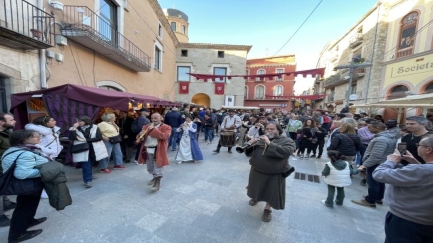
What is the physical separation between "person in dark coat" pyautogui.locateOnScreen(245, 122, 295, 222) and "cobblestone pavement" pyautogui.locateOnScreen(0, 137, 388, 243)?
0.36 metres

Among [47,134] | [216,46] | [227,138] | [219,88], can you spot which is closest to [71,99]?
[47,134]

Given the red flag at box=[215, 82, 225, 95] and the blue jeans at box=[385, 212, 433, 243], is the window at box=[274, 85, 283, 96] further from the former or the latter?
the blue jeans at box=[385, 212, 433, 243]

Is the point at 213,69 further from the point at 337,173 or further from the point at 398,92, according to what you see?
the point at 337,173

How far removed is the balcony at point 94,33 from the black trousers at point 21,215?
5.24 m

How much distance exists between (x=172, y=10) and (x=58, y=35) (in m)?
26.9

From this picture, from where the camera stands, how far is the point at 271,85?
26328 millimetres

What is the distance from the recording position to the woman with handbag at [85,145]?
133 inches

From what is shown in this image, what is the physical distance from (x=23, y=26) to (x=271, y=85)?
1018 inches

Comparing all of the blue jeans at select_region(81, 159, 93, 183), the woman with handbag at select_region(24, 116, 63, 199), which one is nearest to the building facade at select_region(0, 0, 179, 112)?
the woman with handbag at select_region(24, 116, 63, 199)

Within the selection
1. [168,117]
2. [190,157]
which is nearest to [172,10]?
[168,117]

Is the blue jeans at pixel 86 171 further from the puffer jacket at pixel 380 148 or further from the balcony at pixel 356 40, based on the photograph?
the balcony at pixel 356 40

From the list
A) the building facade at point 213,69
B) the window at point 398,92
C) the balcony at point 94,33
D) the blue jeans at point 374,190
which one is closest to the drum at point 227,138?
the blue jeans at point 374,190

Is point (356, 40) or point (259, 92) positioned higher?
point (356, 40)

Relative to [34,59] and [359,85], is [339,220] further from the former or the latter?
[359,85]
